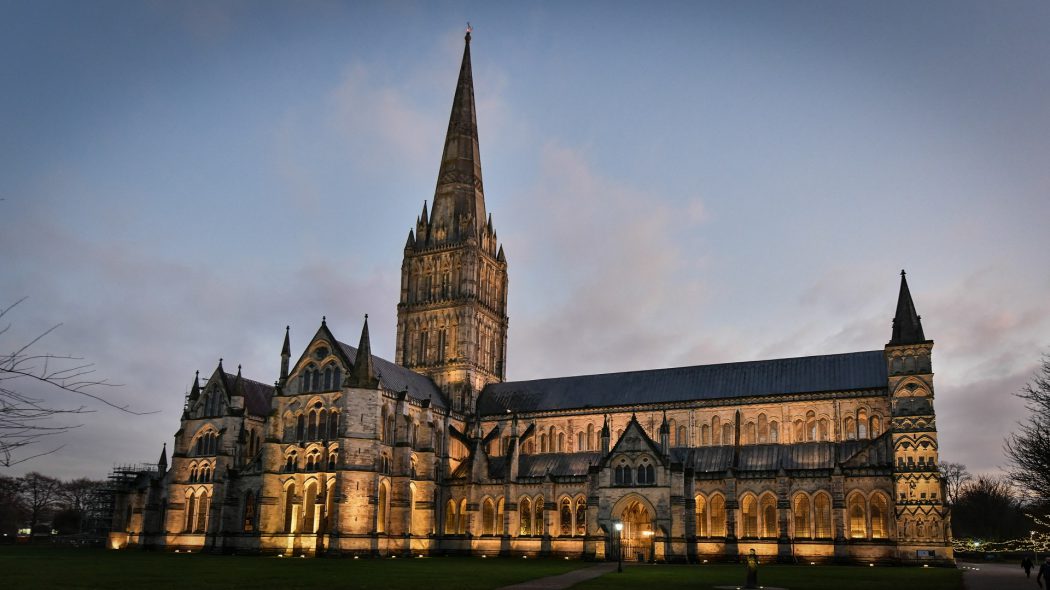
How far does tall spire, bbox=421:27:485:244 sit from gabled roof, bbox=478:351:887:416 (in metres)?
16.7

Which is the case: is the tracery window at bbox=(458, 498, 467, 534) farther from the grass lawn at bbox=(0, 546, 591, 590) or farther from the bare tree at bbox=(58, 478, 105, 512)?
the bare tree at bbox=(58, 478, 105, 512)

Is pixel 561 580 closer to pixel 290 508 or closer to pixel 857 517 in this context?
pixel 857 517

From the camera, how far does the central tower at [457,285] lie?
274 feet

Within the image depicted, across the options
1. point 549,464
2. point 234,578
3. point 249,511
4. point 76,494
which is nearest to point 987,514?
point 549,464

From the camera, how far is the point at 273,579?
33531 millimetres

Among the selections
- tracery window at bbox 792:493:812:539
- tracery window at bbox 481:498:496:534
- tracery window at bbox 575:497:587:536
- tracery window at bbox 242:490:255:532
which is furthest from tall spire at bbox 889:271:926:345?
tracery window at bbox 242:490:255:532

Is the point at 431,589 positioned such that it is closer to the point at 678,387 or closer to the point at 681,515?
the point at 681,515

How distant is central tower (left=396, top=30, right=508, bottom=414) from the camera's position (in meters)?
83.6

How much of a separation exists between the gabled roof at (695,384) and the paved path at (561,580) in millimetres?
26777

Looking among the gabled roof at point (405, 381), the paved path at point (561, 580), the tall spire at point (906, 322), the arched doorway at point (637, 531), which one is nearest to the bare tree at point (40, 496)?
the gabled roof at point (405, 381)

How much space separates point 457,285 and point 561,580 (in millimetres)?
50626

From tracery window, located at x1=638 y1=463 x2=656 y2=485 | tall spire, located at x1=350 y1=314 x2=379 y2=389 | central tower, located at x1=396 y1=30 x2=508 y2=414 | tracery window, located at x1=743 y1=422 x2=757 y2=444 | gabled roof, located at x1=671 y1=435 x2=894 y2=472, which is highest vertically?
central tower, located at x1=396 y1=30 x2=508 y2=414

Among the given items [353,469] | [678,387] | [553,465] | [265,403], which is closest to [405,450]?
[353,469]

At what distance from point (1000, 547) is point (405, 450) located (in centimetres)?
5498
